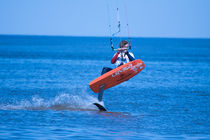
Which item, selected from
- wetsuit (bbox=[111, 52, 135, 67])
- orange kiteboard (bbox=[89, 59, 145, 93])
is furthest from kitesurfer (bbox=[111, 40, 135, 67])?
orange kiteboard (bbox=[89, 59, 145, 93])

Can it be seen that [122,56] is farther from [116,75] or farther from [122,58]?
[116,75]

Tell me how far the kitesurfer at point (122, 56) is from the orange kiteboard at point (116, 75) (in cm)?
18

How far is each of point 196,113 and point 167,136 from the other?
5126mm

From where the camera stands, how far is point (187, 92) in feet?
81.5

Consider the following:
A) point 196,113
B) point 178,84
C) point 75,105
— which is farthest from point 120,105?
point 178,84

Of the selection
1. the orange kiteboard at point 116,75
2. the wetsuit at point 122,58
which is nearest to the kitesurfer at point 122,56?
the wetsuit at point 122,58

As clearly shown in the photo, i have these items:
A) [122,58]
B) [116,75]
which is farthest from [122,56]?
[116,75]

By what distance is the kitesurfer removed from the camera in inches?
575

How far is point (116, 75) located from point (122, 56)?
2.49 feet

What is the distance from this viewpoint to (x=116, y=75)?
15094 mm

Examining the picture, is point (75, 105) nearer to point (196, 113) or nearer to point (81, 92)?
point (196, 113)

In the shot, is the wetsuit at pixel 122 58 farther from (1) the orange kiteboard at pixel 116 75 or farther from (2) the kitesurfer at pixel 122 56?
(1) the orange kiteboard at pixel 116 75

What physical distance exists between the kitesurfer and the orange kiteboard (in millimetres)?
179

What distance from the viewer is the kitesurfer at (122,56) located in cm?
1460
